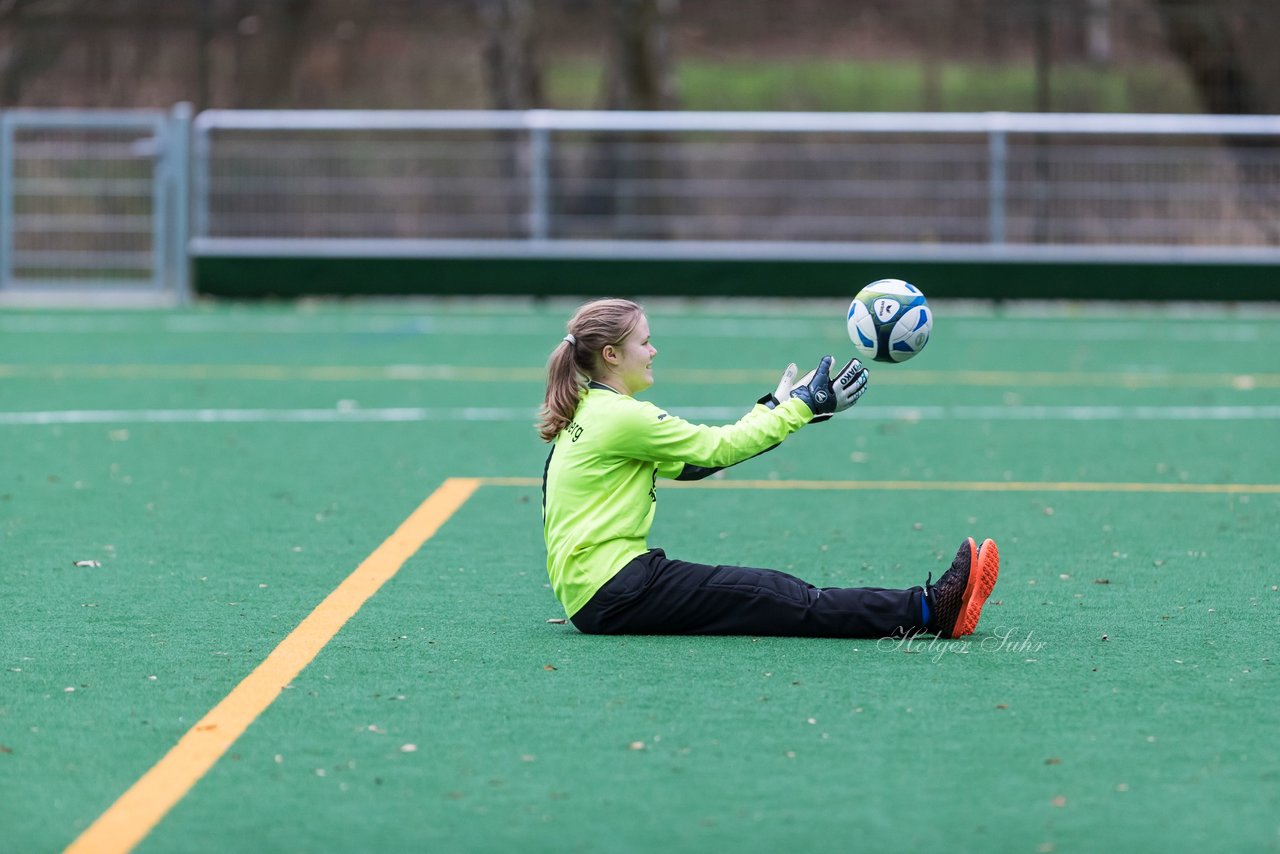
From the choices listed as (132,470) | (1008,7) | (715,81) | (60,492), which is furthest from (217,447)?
(715,81)

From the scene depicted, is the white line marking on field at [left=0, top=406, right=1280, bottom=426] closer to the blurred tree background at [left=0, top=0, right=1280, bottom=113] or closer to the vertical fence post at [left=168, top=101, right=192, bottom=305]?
the vertical fence post at [left=168, top=101, right=192, bottom=305]

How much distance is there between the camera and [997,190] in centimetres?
2042

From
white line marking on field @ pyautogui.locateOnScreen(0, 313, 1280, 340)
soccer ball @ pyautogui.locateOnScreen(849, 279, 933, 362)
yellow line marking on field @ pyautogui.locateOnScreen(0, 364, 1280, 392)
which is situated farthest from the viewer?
white line marking on field @ pyautogui.locateOnScreen(0, 313, 1280, 340)

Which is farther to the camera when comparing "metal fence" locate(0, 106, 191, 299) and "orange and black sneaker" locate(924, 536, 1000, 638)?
"metal fence" locate(0, 106, 191, 299)

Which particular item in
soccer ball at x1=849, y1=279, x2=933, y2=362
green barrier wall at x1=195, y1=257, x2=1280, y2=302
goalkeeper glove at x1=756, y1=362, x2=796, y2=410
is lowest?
green barrier wall at x1=195, y1=257, x2=1280, y2=302

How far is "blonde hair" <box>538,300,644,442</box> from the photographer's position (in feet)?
21.0

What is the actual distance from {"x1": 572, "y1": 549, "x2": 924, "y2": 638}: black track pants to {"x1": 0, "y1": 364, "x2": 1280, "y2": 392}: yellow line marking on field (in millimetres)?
7914

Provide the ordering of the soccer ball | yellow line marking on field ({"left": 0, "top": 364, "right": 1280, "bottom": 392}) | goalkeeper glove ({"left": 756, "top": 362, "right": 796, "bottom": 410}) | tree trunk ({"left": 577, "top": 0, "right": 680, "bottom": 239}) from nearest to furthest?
goalkeeper glove ({"left": 756, "top": 362, "right": 796, "bottom": 410}) → the soccer ball → yellow line marking on field ({"left": 0, "top": 364, "right": 1280, "bottom": 392}) → tree trunk ({"left": 577, "top": 0, "right": 680, "bottom": 239})

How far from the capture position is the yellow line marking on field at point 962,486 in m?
9.59

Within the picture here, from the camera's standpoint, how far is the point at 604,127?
20547 millimetres

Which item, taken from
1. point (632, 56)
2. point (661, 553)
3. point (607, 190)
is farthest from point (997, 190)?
point (661, 553)

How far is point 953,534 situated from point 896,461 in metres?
2.20

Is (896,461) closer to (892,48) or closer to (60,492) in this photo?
(60,492)

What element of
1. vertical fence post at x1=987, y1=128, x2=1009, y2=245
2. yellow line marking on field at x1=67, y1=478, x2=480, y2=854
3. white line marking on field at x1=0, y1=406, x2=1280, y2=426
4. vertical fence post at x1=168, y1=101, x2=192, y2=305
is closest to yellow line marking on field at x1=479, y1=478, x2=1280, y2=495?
yellow line marking on field at x1=67, y1=478, x2=480, y2=854
